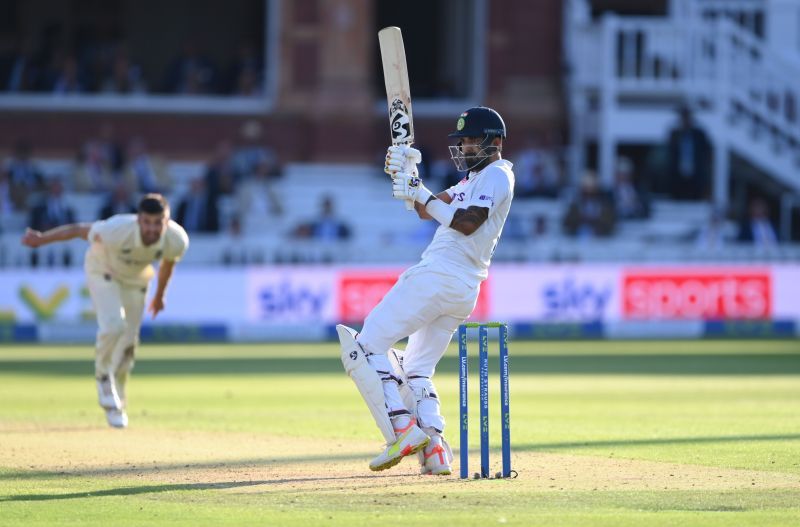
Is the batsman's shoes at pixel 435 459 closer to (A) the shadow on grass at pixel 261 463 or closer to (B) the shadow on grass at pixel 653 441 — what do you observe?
(A) the shadow on grass at pixel 261 463

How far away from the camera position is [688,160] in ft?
73.5

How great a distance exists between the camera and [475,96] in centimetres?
2467

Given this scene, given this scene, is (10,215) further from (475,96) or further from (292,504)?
(292,504)

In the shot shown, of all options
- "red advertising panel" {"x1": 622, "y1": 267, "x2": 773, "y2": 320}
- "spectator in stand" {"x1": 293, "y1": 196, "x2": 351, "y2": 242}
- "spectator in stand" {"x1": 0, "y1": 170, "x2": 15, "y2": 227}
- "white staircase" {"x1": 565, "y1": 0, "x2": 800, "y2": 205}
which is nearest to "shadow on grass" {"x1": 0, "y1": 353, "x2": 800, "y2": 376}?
A: "red advertising panel" {"x1": 622, "y1": 267, "x2": 773, "y2": 320}

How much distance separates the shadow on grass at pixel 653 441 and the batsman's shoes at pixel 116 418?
2594 millimetres

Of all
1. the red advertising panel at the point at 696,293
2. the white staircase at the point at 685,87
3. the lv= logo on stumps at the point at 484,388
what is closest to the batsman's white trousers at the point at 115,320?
the lv= logo on stumps at the point at 484,388

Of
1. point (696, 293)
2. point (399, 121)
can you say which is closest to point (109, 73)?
point (696, 293)

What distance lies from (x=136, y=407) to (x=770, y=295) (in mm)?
10816

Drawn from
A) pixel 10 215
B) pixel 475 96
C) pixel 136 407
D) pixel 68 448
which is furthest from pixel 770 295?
pixel 68 448

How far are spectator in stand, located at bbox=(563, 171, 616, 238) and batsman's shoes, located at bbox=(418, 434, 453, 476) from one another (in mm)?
13834

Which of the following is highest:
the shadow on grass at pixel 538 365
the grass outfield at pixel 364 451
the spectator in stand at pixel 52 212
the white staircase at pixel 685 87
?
the white staircase at pixel 685 87

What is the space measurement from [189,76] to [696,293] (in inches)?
334

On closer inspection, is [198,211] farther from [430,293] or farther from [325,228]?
[430,293]

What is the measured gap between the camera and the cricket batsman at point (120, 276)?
402 inches
